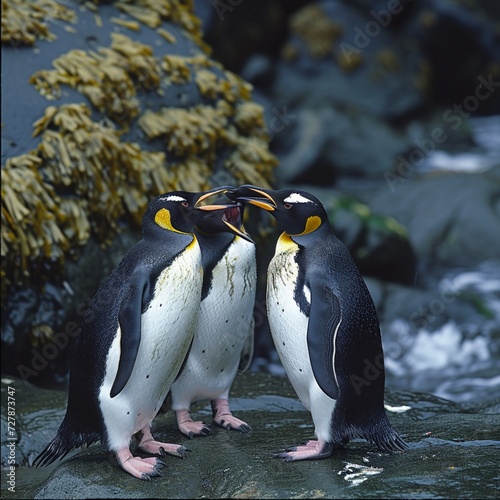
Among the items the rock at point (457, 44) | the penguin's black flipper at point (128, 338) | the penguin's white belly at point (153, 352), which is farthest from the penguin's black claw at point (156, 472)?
the rock at point (457, 44)

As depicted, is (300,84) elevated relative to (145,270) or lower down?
elevated

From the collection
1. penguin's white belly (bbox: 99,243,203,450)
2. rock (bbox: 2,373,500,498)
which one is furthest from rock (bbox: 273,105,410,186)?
penguin's white belly (bbox: 99,243,203,450)

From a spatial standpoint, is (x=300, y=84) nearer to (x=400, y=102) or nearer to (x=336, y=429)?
(x=400, y=102)

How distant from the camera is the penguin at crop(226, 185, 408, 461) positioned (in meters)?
4.06

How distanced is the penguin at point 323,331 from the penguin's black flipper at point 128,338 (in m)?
0.67

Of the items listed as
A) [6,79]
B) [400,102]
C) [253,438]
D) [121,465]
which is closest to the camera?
[121,465]

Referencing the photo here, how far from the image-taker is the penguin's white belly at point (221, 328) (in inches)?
184

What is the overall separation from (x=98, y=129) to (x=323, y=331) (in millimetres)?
3571

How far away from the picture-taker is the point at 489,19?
51.3ft

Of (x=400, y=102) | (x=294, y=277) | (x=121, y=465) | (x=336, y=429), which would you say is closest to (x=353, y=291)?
(x=294, y=277)

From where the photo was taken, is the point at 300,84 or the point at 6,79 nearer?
the point at 6,79

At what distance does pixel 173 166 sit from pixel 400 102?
8.16 metres

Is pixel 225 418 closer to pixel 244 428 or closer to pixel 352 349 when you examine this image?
pixel 244 428

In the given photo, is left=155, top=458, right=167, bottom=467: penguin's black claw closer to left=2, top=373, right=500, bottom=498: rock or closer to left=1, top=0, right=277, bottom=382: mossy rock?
left=2, top=373, right=500, bottom=498: rock
